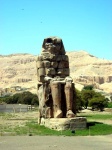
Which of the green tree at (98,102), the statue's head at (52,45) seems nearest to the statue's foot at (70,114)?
the statue's head at (52,45)

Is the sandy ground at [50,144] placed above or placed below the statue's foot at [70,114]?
below

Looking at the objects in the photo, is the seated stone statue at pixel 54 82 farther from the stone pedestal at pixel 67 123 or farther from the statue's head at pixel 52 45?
the stone pedestal at pixel 67 123

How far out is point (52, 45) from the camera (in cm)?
1675

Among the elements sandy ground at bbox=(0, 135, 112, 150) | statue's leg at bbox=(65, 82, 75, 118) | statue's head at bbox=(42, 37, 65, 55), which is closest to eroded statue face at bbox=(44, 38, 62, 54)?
statue's head at bbox=(42, 37, 65, 55)

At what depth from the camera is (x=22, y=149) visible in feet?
30.0

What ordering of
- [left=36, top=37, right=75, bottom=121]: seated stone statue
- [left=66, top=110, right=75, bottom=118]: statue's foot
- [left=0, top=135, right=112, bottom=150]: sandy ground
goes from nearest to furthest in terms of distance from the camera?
[left=0, top=135, right=112, bottom=150]: sandy ground → [left=66, top=110, right=75, bottom=118]: statue's foot → [left=36, top=37, right=75, bottom=121]: seated stone statue

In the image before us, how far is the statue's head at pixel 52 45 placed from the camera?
55.0ft

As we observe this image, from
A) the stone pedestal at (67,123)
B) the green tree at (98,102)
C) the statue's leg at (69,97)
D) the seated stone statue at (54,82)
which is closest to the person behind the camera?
the stone pedestal at (67,123)

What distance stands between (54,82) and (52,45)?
7.50 ft

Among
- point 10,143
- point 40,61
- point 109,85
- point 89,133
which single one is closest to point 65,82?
point 40,61

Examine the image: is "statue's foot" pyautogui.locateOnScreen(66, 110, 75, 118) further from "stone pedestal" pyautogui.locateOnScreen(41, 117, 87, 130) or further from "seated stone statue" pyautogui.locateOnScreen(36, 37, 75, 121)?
"stone pedestal" pyautogui.locateOnScreen(41, 117, 87, 130)

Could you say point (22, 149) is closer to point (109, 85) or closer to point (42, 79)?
point (42, 79)

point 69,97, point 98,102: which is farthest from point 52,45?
point 98,102

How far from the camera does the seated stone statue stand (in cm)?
1527
